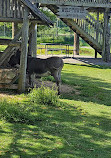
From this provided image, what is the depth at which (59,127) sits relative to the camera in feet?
30.3

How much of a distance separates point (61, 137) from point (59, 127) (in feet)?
2.68

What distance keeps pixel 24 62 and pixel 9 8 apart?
6.80ft

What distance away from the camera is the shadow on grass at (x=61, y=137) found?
24.5ft

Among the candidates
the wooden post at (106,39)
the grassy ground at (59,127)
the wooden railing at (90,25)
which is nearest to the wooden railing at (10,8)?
the grassy ground at (59,127)

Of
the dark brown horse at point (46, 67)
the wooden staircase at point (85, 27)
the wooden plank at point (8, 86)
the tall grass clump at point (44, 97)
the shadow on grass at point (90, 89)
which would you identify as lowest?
the shadow on grass at point (90, 89)

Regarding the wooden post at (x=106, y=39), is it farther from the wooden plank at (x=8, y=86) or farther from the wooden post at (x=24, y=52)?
the wooden plank at (x=8, y=86)

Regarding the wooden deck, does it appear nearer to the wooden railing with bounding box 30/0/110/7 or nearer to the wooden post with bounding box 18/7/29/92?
the wooden railing with bounding box 30/0/110/7

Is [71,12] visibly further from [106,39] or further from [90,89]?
[90,89]

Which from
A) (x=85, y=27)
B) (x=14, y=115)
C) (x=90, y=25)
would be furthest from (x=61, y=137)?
(x=85, y=27)

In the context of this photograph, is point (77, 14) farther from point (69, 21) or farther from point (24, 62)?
point (24, 62)

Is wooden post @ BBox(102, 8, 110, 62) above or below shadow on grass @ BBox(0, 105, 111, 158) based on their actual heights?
above

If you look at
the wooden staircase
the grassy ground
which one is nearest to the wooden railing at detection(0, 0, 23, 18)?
the grassy ground

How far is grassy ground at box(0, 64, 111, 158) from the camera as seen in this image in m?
7.57

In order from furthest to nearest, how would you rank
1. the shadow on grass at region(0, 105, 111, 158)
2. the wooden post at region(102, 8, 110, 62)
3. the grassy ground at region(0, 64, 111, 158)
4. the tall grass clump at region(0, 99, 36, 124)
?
the wooden post at region(102, 8, 110, 62)
the tall grass clump at region(0, 99, 36, 124)
the grassy ground at region(0, 64, 111, 158)
the shadow on grass at region(0, 105, 111, 158)
